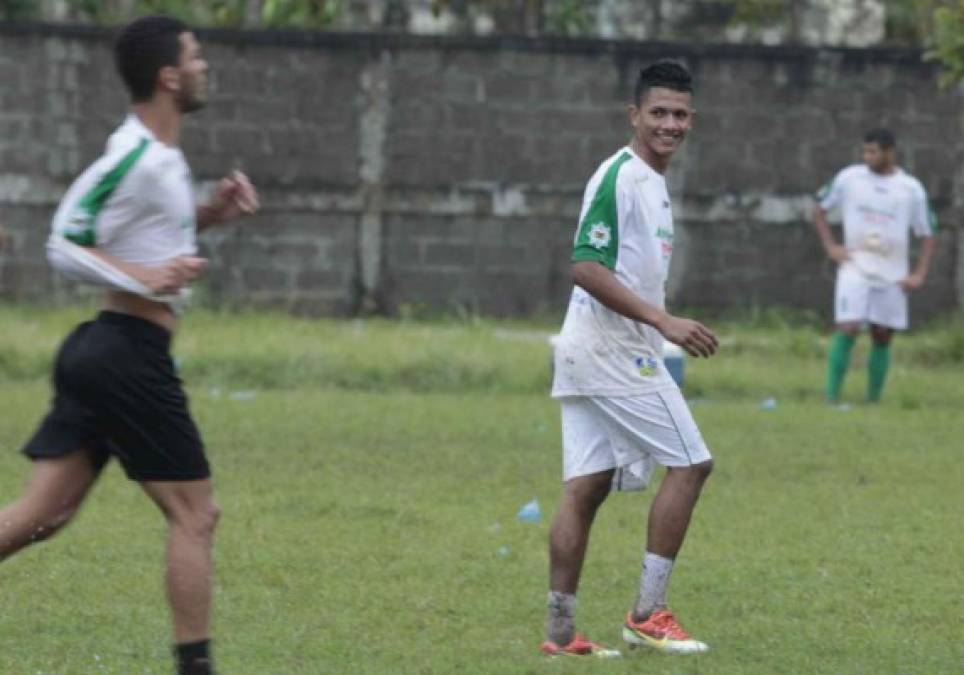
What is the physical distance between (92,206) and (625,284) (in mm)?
1917

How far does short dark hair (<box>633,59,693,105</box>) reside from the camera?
296 inches

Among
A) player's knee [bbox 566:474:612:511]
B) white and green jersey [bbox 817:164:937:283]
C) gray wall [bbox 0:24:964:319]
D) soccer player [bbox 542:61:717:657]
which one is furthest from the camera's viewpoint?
gray wall [bbox 0:24:964:319]

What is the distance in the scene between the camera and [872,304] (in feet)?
53.3

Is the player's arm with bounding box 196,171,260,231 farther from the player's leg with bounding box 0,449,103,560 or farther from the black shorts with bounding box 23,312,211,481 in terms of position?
the player's leg with bounding box 0,449,103,560

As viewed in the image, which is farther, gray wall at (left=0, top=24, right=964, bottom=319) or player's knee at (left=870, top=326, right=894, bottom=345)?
gray wall at (left=0, top=24, right=964, bottom=319)

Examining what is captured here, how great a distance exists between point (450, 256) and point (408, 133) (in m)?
1.21

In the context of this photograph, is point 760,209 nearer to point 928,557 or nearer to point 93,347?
point 928,557

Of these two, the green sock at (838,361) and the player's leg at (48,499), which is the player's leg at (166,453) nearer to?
the player's leg at (48,499)

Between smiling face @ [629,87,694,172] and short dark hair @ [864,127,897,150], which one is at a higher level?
smiling face @ [629,87,694,172]

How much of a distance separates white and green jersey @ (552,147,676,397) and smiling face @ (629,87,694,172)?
2.1 inches

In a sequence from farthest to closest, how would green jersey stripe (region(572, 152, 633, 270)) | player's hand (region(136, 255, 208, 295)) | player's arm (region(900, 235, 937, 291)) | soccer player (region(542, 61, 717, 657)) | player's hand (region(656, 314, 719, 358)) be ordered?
1. player's arm (region(900, 235, 937, 291))
2. soccer player (region(542, 61, 717, 657))
3. green jersey stripe (region(572, 152, 633, 270))
4. player's hand (region(656, 314, 719, 358))
5. player's hand (region(136, 255, 208, 295))

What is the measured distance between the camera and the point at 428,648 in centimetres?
771

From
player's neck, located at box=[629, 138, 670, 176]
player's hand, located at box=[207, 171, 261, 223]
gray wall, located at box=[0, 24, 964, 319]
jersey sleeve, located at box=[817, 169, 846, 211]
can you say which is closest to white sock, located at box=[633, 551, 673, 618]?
player's neck, located at box=[629, 138, 670, 176]

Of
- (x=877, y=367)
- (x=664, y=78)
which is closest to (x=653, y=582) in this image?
(x=664, y=78)
